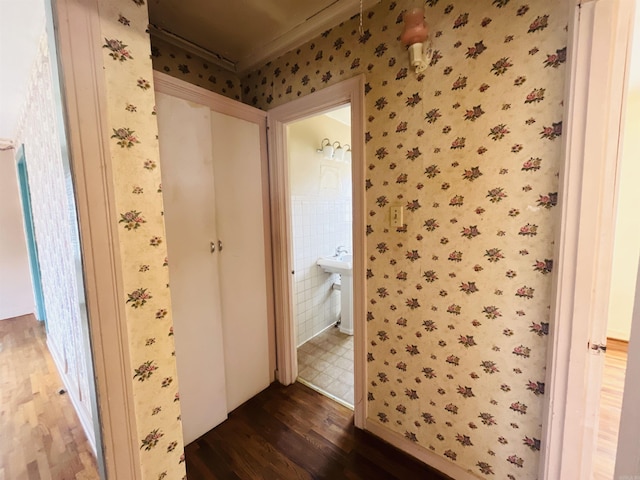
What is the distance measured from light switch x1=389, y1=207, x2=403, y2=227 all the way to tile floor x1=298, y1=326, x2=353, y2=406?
1.33m

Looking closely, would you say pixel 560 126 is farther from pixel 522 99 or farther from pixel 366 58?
pixel 366 58

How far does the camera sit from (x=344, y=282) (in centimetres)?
265

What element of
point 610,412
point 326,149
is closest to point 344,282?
point 326,149

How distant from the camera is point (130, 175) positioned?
831mm

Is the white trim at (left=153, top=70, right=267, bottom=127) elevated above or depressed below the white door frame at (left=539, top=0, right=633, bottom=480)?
above

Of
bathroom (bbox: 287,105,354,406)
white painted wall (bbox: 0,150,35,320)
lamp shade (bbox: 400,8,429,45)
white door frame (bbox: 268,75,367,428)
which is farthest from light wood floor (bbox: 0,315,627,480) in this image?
lamp shade (bbox: 400,8,429,45)

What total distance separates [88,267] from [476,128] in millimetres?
1485

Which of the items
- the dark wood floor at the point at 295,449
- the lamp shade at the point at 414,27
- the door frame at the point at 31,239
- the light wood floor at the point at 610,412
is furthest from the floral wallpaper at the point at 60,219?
the light wood floor at the point at 610,412

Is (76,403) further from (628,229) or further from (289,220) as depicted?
(628,229)

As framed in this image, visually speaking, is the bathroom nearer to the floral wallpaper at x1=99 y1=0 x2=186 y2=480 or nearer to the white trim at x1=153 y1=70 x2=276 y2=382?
the white trim at x1=153 y1=70 x2=276 y2=382

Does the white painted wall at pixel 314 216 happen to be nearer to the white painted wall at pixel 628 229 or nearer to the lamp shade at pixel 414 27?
the lamp shade at pixel 414 27

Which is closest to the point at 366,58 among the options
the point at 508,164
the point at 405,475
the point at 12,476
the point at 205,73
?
the point at 508,164

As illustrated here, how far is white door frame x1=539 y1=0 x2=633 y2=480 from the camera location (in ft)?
2.76

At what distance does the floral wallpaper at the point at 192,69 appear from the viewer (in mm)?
1602
